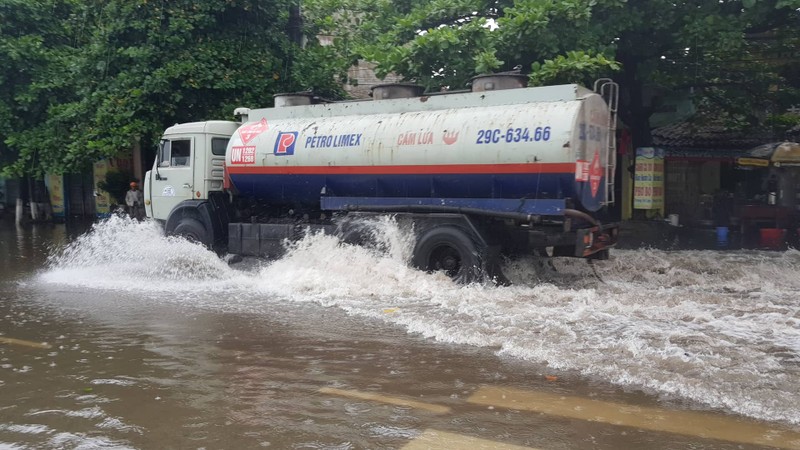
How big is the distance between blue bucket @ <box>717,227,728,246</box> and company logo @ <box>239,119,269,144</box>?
387 inches

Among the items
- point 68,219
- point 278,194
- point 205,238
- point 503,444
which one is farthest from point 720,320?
point 68,219

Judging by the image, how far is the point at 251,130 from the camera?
457 inches

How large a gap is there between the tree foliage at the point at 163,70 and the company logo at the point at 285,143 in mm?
4358

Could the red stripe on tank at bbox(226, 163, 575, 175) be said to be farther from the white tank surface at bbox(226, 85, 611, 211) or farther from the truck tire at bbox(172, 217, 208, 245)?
the truck tire at bbox(172, 217, 208, 245)

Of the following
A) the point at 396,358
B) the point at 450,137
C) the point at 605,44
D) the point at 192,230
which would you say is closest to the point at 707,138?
the point at 605,44

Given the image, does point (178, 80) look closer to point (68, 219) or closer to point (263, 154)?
point (263, 154)

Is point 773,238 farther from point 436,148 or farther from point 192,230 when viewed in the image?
point 192,230

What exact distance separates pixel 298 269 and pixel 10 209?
69.5 feet

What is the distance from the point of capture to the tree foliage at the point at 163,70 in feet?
49.1

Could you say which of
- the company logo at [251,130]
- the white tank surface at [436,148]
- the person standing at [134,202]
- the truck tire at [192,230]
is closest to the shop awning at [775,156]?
the white tank surface at [436,148]

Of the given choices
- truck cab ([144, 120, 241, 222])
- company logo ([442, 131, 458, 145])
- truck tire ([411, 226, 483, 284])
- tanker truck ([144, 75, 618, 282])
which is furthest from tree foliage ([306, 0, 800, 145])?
truck tire ([411, 226, 483, 284])

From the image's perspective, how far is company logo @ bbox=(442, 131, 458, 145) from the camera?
30.4 feet

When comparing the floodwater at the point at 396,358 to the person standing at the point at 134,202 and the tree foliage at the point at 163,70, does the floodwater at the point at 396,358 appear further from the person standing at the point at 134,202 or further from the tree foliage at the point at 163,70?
the person standing at the point at 134,202

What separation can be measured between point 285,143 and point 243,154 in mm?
905
